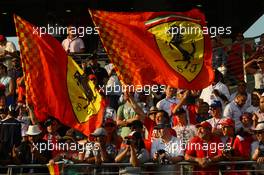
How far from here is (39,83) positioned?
827 inches

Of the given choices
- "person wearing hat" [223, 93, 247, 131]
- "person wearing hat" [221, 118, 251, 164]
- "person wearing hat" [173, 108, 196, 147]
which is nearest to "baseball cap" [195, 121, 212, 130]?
"person wearing hat" [221, 118, 251, 164]

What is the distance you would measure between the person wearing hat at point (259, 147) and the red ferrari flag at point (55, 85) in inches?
120

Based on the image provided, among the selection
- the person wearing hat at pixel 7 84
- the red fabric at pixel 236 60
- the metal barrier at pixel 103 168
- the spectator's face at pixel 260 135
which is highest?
the red fabric at pixel 236 60

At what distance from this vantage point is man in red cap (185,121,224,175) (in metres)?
18.6

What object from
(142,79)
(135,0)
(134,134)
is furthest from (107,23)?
(135,0)

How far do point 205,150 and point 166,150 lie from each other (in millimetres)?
742

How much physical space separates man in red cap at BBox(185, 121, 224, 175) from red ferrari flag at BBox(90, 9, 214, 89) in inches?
71.8

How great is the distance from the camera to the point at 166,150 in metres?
19.0

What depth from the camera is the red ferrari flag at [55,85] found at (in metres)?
20.6

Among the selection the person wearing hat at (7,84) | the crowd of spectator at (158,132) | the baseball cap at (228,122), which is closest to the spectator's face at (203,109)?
the crowd of spectator at (158,132)

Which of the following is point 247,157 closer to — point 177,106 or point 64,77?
point 177,106

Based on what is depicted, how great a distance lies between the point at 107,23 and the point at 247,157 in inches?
165

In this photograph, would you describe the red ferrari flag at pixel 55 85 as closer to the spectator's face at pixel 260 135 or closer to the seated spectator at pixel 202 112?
the seated spectator at pixel 202 112

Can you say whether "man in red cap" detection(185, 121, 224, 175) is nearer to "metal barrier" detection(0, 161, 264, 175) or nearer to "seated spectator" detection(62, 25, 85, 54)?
"metal barrier" detection(0, 161, 264, 175)
